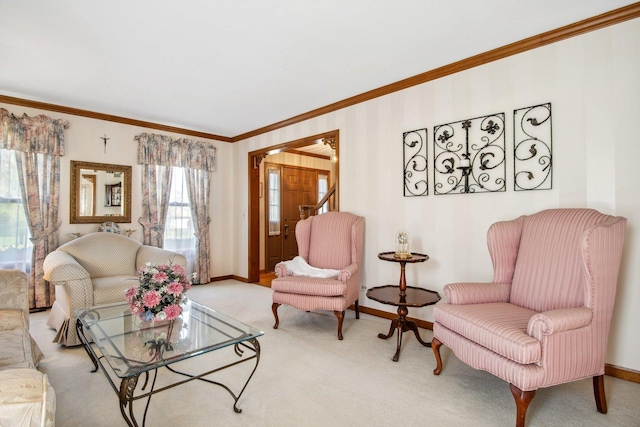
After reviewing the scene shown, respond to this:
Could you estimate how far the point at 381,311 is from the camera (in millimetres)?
3771

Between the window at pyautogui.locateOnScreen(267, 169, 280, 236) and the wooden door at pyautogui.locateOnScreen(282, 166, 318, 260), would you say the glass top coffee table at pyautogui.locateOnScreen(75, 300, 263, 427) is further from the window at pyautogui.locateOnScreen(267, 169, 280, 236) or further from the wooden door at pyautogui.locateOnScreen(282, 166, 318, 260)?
the wooden door at pyautogui.locateOnScreen(282, 166, 318, 260)

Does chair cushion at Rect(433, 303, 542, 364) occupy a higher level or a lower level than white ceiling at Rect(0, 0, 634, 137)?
lower

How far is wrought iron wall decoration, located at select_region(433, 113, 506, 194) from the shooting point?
2914 mm

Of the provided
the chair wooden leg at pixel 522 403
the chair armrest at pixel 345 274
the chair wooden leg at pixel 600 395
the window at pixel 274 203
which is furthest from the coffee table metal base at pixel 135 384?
the window at pixel 274 203

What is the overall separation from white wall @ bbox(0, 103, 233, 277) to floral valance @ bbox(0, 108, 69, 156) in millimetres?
117

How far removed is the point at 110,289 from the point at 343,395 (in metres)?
2.37

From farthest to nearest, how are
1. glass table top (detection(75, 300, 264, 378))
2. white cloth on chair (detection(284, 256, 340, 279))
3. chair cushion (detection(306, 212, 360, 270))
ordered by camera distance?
1. chair cushion (detection(306, 212, 360, 270))
2. white cloth on chair (detection(284, 256, 340, 279))
3. glass table top (detection(75, 300, 264, 378))

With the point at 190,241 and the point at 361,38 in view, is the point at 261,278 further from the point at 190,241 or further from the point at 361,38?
the point at 361,38

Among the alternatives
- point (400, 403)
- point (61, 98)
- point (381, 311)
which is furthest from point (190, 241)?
point (400, 403)

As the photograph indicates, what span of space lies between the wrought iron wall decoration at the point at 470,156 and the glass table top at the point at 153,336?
230 cm

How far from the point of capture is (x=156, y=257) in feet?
12.6

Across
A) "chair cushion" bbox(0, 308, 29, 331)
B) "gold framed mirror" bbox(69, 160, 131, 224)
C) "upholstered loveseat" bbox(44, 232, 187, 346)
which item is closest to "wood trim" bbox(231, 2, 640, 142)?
"upholstered loveseat" bbox(44, 232, 187, 346)

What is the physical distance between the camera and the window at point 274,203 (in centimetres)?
643

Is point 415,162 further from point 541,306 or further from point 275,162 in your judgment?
point 275,162
